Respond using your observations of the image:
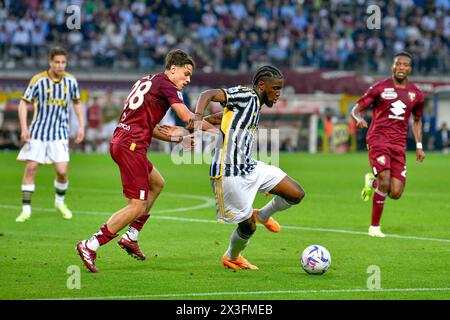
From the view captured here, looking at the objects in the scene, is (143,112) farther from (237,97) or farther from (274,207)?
(274,207)

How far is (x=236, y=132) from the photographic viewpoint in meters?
10.3

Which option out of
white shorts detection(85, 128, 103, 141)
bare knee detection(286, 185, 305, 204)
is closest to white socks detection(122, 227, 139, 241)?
bare knee detection(286, 185, 305, 204)

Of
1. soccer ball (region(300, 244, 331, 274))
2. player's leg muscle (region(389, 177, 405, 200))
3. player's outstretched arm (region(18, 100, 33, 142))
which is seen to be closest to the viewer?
soccer ball (region(300, 244, 331, 274))

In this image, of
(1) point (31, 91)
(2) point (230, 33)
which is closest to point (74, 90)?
(1) point (31, 91)

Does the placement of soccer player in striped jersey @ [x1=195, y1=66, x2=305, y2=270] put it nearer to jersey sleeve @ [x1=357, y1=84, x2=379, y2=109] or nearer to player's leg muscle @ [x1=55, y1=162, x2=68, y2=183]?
jersey sleeve @ [x1=357, y1=84, x2=379, y2=109]

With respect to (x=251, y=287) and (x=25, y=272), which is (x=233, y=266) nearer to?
(x=251, y=287)

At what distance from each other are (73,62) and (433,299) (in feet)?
105

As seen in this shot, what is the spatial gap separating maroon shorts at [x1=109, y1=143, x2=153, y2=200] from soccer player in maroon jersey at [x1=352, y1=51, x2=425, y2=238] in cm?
434

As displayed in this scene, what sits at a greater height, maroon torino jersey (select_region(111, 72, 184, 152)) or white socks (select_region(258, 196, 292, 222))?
maroon torino jersey (select_region(111, 72, 184, 152))

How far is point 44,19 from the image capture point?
4069 centimetres

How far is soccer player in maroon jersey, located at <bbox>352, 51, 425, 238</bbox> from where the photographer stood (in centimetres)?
1389

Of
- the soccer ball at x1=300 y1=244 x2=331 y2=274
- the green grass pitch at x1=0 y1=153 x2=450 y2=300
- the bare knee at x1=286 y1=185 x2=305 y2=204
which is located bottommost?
the green grass pitch at x1=0 y1=153 x2=450 y2=300

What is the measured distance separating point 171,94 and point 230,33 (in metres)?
33.3
